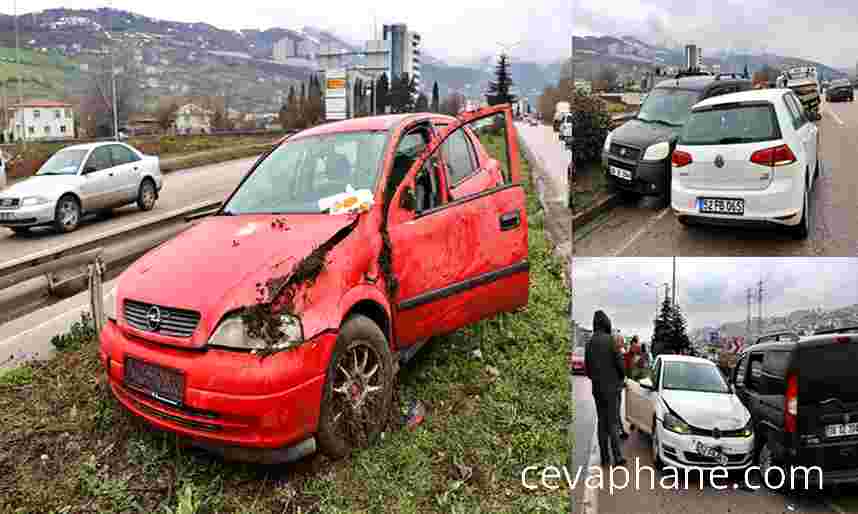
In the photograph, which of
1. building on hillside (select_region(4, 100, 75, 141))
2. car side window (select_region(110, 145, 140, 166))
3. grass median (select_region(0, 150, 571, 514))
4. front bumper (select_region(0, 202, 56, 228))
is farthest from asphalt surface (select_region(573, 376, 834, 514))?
building on hillside (select_region(4, 100, 75, 141))

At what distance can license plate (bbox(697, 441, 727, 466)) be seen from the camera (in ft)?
6.48

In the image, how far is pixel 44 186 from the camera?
28.2 ft

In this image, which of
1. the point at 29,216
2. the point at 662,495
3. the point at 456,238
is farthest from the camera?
the point at 29,216

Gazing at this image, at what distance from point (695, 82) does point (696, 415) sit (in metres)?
0.99

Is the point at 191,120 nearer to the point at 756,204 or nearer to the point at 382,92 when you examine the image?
the point at 382,92

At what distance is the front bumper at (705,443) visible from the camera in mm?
1969

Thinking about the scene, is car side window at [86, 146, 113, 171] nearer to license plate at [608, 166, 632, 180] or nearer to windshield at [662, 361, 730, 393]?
license plate at [608, 166, 632, 180]

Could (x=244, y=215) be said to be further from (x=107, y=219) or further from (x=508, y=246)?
(x=107, y=219)

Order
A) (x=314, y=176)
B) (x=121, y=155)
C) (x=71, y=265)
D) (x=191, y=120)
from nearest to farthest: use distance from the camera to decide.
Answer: (x=314, y=176) < (x=71, y=265) < (x=121, y=155) < (x=191, y=120)

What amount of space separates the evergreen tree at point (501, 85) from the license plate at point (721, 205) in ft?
5.74

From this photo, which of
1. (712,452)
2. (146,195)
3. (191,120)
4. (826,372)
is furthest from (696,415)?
(191,120)

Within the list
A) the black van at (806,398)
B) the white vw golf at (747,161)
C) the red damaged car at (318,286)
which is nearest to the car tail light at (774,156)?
the white vw golf at (747,161)

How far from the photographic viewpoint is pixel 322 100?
253 inches

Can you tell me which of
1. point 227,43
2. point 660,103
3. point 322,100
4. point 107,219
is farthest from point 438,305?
point 107,219
